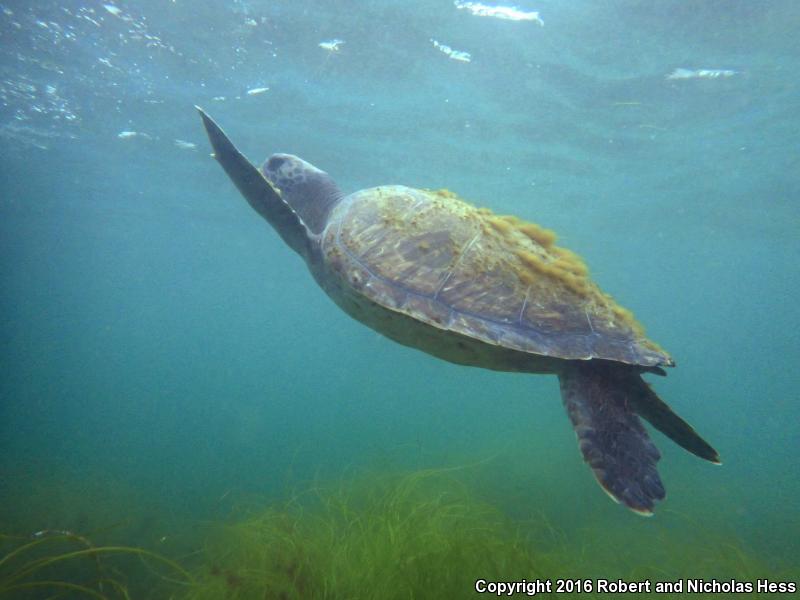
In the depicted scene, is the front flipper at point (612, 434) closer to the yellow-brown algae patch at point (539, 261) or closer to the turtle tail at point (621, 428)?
the turtle tail at point (621, 428)

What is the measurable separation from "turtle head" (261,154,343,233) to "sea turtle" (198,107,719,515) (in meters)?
0.92

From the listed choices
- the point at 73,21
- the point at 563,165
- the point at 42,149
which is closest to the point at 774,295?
the point at 563,165

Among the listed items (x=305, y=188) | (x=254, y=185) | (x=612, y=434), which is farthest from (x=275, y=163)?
(x=612, y=434)

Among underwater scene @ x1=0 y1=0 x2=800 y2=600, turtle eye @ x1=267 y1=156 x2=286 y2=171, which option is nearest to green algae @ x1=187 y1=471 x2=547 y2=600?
underwater scene @ x1=0 y1=0 x2=800 y2=600

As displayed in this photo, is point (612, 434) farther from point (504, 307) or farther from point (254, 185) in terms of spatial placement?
point (254, 185)

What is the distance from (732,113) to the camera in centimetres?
1530

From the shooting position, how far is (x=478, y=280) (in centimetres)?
400

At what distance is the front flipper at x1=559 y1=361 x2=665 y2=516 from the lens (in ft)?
11.5

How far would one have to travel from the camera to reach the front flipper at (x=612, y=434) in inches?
139

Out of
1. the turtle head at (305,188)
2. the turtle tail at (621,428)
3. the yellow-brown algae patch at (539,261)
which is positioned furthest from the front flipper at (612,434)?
the turtle head at (305,188)

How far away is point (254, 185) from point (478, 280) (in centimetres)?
283

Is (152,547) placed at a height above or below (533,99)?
below

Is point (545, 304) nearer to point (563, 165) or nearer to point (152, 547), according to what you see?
point (152, 547)

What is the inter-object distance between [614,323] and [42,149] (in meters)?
30.6
